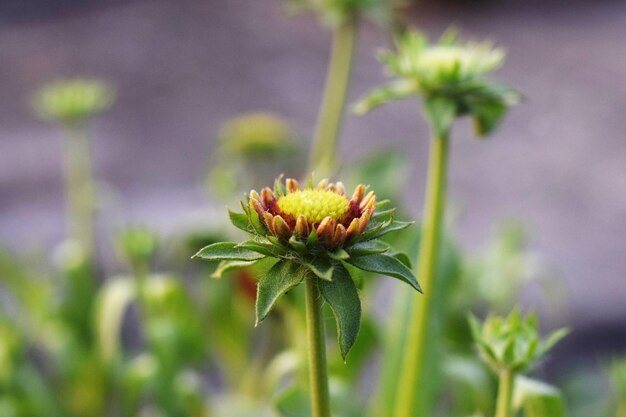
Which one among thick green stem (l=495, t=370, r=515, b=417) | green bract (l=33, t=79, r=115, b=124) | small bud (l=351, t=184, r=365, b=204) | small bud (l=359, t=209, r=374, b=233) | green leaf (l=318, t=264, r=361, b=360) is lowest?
thick green stem (l=495, t=370, r=515, b=417)

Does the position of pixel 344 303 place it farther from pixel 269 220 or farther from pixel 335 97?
pixel 335 97

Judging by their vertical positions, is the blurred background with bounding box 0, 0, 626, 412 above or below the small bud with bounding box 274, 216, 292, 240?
above

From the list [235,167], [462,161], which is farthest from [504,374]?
[462,161]

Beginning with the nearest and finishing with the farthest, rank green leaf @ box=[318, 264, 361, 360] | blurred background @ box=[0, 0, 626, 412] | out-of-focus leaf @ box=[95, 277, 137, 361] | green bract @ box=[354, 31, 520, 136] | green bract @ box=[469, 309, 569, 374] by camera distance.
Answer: green leaf @ box=[318, 264, 361, 360]
green bract @ box=[469, 309, 569, 374]
green bract @ box=[354, 31, 520, 136]
out-of-focus leaf @ box=[95, 277, 137, 361]
blurred background @ box=[0, 0, 626, 412]

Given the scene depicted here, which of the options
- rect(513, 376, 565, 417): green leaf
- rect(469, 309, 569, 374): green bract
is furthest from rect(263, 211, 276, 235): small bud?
rect(513, 376, 565, 417): green leaf

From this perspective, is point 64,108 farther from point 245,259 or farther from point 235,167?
point 245,259

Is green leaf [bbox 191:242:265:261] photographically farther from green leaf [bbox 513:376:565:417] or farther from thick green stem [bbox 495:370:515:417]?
green leaf [bbox 513:376:565:417]

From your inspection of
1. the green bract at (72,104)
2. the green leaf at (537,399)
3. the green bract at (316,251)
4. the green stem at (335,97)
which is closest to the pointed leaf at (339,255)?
the green bract at (316,251)
